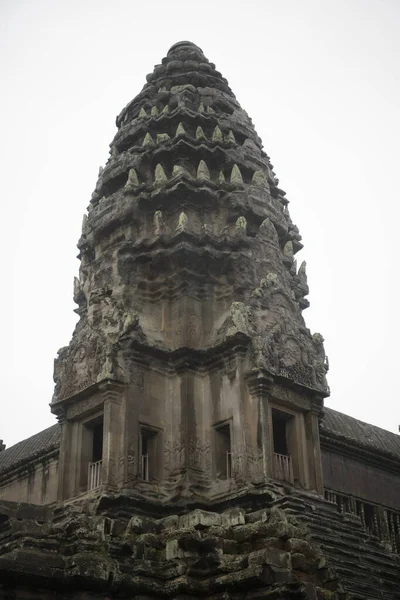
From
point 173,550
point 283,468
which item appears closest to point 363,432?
point 283,468

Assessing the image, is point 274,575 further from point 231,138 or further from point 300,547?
point 231,138

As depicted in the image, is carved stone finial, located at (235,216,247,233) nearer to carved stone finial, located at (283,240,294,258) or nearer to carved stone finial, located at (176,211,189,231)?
carved stone finial, located at (176,211,189,231)

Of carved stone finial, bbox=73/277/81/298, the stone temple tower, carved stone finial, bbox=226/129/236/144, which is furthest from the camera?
carved stone finial, bbox=226/129/236/144

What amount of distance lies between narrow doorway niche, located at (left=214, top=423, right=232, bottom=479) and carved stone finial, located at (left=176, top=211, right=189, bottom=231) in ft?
18.8

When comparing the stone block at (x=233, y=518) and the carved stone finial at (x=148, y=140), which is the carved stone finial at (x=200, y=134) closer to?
the carved stone finial at (x=148, y=140)

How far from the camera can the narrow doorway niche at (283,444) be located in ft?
70.8

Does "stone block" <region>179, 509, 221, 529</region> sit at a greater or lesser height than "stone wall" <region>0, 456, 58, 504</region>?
lesser

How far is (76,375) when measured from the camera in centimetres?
2334

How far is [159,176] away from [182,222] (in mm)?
2096

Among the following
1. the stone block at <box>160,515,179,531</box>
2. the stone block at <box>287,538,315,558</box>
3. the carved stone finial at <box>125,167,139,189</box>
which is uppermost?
the carved stone finial at <box>125,167,139,189</box>

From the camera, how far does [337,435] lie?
89.4ft

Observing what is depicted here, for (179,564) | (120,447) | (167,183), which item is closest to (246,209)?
(167,183)

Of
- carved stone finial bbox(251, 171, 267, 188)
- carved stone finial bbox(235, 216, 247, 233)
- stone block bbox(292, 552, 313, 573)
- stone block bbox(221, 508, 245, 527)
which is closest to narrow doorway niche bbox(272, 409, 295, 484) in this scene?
stone block bbox(221, 508, 245, 527)

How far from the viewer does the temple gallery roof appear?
93.5 ft
